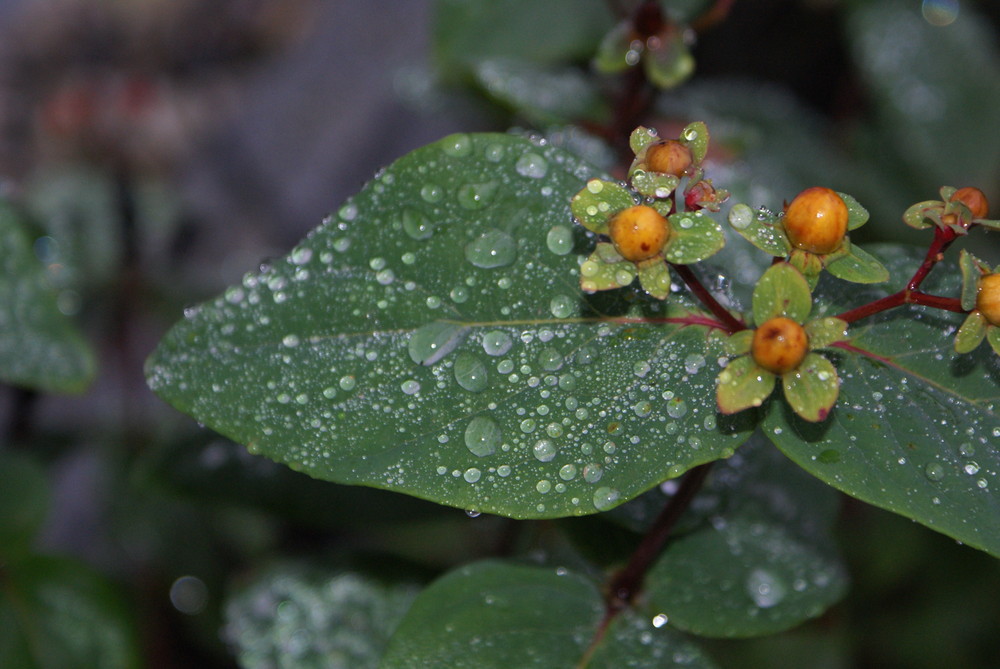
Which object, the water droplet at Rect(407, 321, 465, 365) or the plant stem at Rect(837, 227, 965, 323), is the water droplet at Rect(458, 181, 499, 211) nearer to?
the water droplet at Rect(407, 321, 465, 365)

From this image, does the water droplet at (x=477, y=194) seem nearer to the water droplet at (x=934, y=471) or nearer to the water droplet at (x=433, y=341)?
the water droplet at (x=433, y=341)

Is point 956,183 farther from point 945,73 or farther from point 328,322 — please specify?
point 328,322

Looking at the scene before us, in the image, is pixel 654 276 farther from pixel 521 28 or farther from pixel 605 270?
pixel 521 28

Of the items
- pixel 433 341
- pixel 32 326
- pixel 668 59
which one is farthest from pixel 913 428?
pixel 32 326

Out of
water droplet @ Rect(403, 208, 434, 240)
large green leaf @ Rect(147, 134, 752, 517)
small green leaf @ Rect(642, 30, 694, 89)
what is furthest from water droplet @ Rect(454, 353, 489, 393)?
small green leaf @ Rect(642, 30, 694, 89)

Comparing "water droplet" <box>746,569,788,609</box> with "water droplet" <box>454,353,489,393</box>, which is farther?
"water droplet" <box>746,569,788,609</box>

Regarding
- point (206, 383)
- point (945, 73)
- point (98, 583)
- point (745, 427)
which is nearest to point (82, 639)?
point (98, 583)

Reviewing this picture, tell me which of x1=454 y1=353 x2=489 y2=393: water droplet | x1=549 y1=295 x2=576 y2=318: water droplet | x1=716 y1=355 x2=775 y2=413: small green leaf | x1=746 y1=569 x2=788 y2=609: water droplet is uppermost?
x1=549 y1=295 x2=576 y2=318: water droplet
